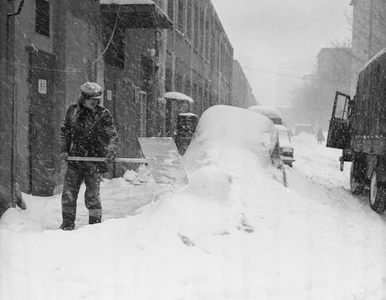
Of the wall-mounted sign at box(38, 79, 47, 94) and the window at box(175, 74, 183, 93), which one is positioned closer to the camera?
the wall-mounted sign at box(38, 79, 47, 94)

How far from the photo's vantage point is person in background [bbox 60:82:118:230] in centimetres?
572

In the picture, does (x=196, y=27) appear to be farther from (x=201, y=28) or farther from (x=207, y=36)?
(x=207, y=36)

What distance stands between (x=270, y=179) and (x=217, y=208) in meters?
1.68

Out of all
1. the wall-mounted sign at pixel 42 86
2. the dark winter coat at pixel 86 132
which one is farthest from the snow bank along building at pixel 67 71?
the dark winter coat at pixel 86 132

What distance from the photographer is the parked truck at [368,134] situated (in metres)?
8.20

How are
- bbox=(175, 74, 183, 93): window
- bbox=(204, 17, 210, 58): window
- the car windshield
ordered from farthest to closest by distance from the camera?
1. bbox=(204, 17, 210, 58): window
2. bbox=(175, 74, 183, 93): window
3. the car windshield

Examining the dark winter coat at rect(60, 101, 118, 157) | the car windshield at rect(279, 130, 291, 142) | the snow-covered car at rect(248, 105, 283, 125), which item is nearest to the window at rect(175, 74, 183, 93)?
the car windshield at rect(279, 130, 291, 142)

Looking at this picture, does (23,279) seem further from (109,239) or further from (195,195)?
(195,195)

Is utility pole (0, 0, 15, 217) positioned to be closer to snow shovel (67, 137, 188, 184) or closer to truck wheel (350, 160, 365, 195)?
snow shovel (67, 137, 188, 184)

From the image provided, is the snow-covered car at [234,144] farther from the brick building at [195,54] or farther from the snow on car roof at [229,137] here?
the brick building at [195,54]

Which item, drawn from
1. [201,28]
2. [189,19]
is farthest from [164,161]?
[201,28]

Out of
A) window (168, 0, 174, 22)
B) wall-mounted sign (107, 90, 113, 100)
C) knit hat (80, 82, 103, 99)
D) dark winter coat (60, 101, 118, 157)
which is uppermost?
window (168, 0, 174, 22)

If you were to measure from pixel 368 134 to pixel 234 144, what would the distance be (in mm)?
2939

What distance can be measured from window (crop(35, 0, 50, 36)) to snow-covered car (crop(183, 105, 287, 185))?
3.03 metres
